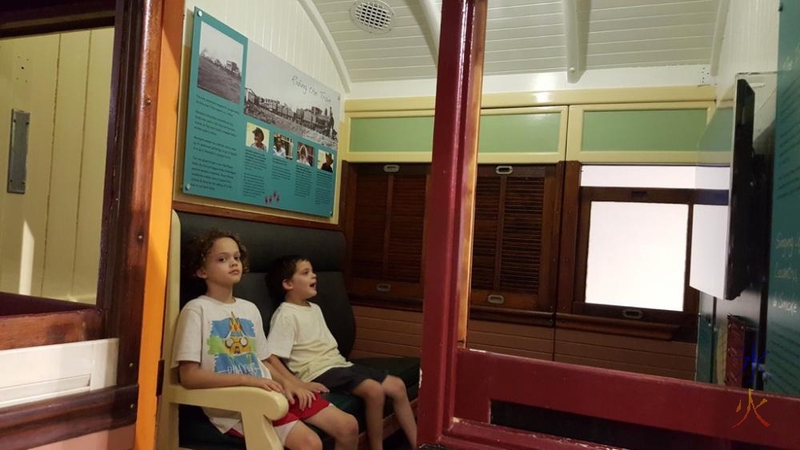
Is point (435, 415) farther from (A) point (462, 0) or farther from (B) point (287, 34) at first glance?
(B) point (287, 34)

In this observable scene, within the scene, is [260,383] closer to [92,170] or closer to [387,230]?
[92,170]

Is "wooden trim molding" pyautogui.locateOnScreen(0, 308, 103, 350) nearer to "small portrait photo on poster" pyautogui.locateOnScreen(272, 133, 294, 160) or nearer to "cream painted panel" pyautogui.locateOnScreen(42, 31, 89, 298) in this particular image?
"cream painted panel" pyautogui.locateOnScreen(42, 31, 89, 298)

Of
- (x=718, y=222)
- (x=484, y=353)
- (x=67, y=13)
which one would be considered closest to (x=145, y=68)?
(x=67, y=13)

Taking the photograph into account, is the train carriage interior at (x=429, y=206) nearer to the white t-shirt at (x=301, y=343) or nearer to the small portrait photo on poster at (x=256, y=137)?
the small portrait photo on poster at (x=256, y=137)

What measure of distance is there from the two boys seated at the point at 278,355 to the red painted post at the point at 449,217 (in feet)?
3.82

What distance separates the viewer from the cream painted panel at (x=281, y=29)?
2695 mm

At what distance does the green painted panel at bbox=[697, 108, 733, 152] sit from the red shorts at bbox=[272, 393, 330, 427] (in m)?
1.73

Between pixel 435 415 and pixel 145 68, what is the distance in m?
0.99

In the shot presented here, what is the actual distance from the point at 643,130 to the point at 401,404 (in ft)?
6.77

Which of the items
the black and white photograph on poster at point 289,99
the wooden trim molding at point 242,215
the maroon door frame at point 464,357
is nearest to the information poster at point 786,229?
the maroon door frame at point 464,357

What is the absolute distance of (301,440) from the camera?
2082mm

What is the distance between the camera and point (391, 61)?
3.69 metres

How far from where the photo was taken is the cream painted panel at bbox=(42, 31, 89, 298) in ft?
7.20

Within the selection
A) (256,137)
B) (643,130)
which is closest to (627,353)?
(643,130)
